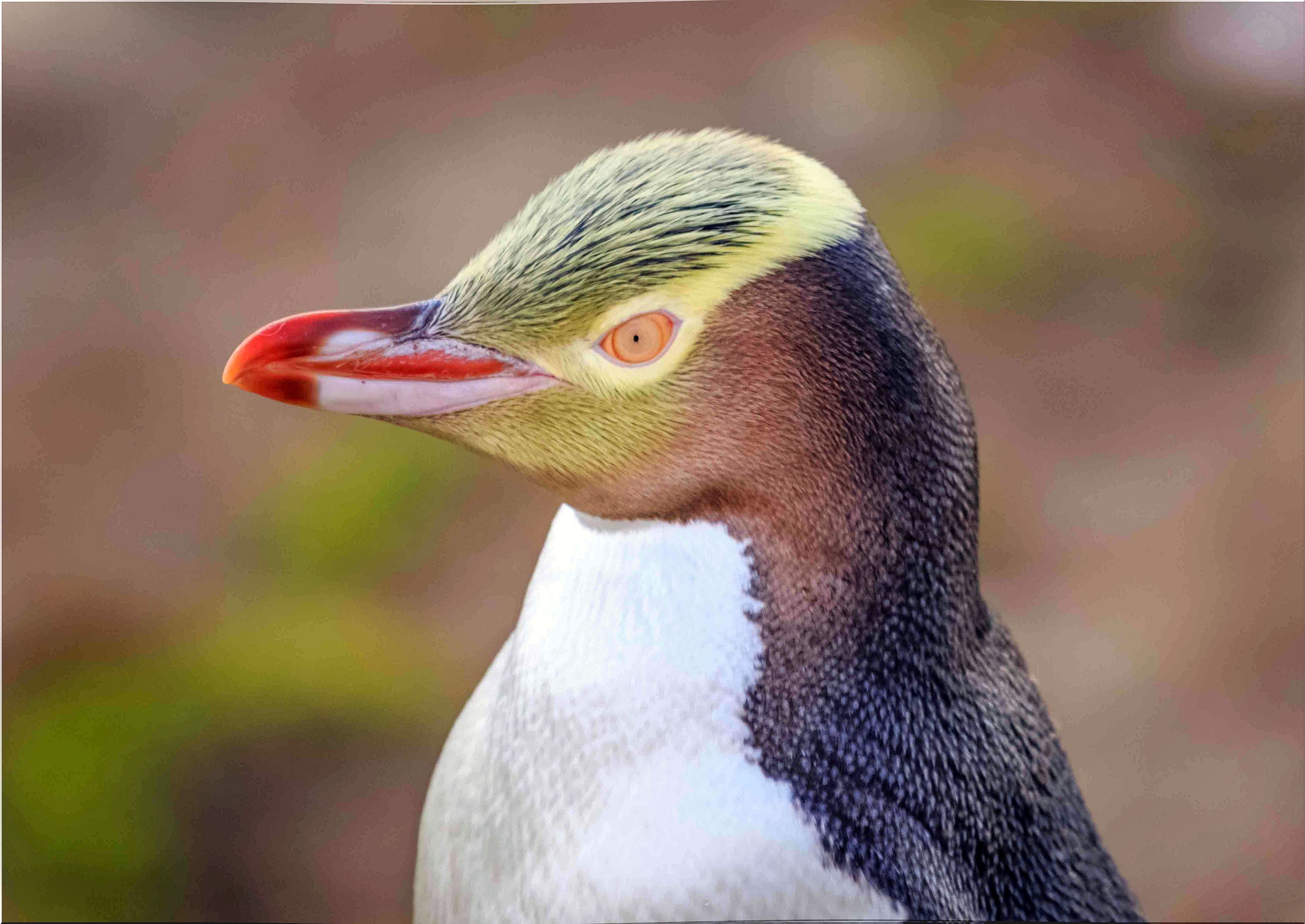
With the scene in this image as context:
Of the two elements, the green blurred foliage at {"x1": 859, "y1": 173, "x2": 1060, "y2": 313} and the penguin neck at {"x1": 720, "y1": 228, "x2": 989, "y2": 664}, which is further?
the green blurred foliage at {"x1": 859, "y1": 173, "x2": 1060, "y2": 313}

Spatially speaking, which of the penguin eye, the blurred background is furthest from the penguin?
the blurred background

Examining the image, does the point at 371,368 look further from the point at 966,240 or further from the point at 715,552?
the point at 966,240

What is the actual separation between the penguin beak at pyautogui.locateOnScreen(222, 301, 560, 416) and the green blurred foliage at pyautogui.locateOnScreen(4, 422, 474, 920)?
1.24 ft

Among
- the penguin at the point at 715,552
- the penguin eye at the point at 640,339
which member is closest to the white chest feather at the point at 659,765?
the penguin at the point at 715,552

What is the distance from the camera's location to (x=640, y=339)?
640mm

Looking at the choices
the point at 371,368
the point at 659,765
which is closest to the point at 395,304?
the point at 371,368

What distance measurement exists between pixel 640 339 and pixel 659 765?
0.83ft

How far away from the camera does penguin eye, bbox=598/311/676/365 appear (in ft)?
2.09

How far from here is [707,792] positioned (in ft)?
2.27

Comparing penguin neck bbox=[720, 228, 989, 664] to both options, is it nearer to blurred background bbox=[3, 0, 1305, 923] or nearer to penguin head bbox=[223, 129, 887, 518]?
penguin head bbox=[223, 129, 887, 518]

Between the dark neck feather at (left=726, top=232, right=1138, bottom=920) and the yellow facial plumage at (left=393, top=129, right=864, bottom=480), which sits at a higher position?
the yellow facial plumage at (left=393, top=129, right=864, bottom=480)

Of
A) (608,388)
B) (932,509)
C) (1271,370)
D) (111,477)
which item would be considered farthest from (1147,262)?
(111,477)

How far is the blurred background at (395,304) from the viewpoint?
89 cm

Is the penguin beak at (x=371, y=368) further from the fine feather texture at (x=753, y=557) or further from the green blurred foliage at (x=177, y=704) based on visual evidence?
the green blurred foliage at (x=177, y=704)
